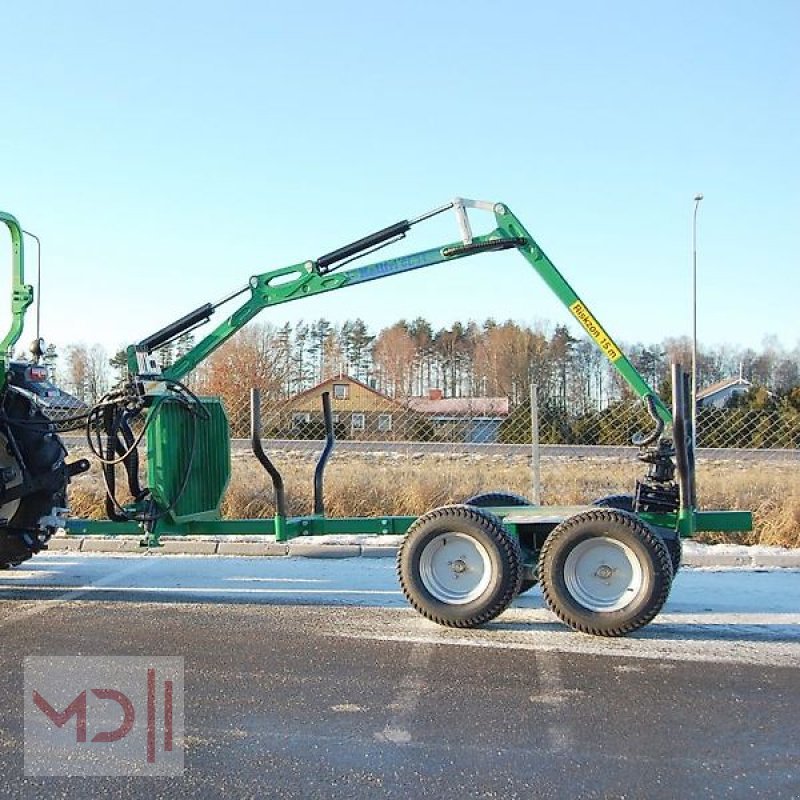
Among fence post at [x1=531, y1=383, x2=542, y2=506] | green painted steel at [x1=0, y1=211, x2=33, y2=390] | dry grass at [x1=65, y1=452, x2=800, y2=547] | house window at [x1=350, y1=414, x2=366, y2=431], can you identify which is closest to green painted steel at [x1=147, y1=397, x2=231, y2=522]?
green painted steel at [x1=0, y1=211, x2=33, y2=390]

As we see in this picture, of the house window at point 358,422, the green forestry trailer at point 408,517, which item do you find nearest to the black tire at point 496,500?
the green forestry trailer at point 408,517

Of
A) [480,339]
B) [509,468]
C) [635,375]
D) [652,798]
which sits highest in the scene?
[480,339]

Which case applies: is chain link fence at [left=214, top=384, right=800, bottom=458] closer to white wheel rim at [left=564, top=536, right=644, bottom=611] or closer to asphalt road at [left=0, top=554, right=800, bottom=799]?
asphalt road at [left=0, top=554, right=800, bottom=799]

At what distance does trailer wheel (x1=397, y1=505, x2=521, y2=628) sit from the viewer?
21.3 ft

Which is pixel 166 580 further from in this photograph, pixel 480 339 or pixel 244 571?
pixel 480 339

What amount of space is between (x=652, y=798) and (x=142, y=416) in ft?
16.2

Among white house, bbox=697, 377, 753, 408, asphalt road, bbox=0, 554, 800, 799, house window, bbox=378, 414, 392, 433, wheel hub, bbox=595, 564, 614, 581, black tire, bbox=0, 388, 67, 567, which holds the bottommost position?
asphalt road, bbox=0, 554, 800, 799

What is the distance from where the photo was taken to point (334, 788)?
390cm

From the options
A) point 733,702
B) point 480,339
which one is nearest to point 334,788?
point 733,702

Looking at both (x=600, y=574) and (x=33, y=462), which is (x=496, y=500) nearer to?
(x=600, y=574)

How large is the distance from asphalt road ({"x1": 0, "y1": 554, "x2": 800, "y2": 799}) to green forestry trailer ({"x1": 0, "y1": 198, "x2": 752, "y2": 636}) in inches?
14.3

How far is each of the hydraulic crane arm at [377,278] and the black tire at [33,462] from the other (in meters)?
0.93

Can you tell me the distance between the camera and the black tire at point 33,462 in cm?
765

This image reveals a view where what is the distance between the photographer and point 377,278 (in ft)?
25.1
